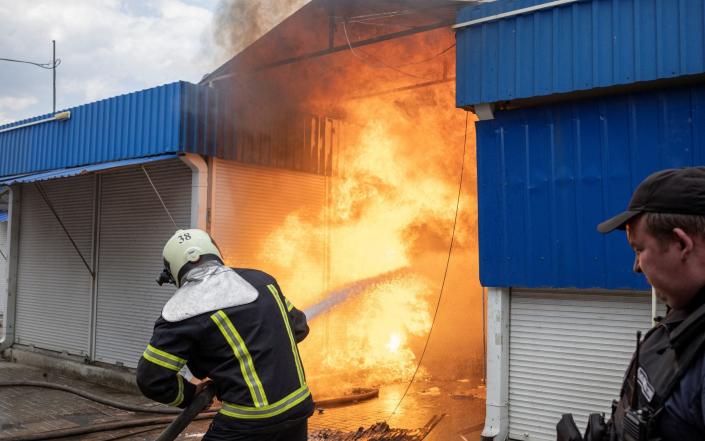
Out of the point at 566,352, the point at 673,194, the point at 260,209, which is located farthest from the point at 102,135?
the point at 673,194

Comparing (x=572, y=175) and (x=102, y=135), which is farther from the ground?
(x=102, y=135)

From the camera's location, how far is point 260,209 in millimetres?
10773

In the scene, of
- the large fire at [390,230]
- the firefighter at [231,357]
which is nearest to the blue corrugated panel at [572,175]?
the firefighter at [231,357]

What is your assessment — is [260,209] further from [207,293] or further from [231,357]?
[231,357]

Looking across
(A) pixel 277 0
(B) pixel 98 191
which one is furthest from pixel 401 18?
(B) pixel 98 191

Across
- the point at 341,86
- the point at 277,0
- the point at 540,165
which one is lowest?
the point at 540,165

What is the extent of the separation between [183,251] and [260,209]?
722 centimetres

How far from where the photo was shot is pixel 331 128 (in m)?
11.9

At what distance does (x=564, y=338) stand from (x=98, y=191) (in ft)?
30.9

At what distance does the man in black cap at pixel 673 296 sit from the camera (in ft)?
5.60

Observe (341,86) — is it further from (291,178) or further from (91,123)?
(91,123)

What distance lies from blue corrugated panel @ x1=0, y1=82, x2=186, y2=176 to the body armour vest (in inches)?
327

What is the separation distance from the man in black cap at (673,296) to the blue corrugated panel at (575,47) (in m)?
4.71

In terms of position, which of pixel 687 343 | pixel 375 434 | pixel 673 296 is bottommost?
pixel 375 434
